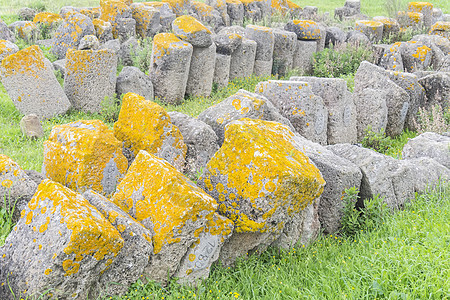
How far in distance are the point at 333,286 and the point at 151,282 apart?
147cm

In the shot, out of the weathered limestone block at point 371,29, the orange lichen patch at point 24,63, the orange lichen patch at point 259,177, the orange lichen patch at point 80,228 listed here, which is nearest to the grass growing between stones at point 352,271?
the orange lichen patch at point 259,177

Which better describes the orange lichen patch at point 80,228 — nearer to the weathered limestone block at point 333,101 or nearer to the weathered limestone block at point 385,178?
the weathered limestone block at point 385,178

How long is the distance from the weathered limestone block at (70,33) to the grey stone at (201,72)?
288cm

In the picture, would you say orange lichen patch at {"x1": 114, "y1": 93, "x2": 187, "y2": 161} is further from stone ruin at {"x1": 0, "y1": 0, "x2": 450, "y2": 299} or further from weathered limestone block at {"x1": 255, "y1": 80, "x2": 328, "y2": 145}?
weathered limestone block at {"x1": 255, "y1": 80, "x2": 328, "y2": 145}

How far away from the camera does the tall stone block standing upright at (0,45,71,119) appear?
710 cm

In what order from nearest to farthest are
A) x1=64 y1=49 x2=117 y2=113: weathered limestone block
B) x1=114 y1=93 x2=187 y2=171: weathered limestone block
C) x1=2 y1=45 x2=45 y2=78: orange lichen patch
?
1. x1=114 y1=93 x2=187 y2=171: weathered limestone block
2. x1=2 y1=45 x2=45 y2=78: orange lichen patch
3. x1=64 y1=49 x2=117 y2=113: weathered limestone block

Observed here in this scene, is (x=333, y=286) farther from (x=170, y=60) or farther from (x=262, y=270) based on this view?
(x=170, y=60)

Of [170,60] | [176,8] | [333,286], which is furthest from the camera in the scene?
[176,8]

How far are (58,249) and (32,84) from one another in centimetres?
520

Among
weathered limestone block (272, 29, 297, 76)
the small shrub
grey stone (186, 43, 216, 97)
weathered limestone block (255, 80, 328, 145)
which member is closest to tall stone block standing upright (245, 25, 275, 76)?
weathered limestone block (272, 29, 297, 76)

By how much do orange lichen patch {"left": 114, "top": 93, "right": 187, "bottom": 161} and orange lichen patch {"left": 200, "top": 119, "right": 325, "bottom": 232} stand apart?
2.84 ft

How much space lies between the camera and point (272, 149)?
377cm

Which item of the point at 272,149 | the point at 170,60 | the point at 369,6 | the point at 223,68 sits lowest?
the point at 369,6

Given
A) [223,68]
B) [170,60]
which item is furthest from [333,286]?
[223,68]
